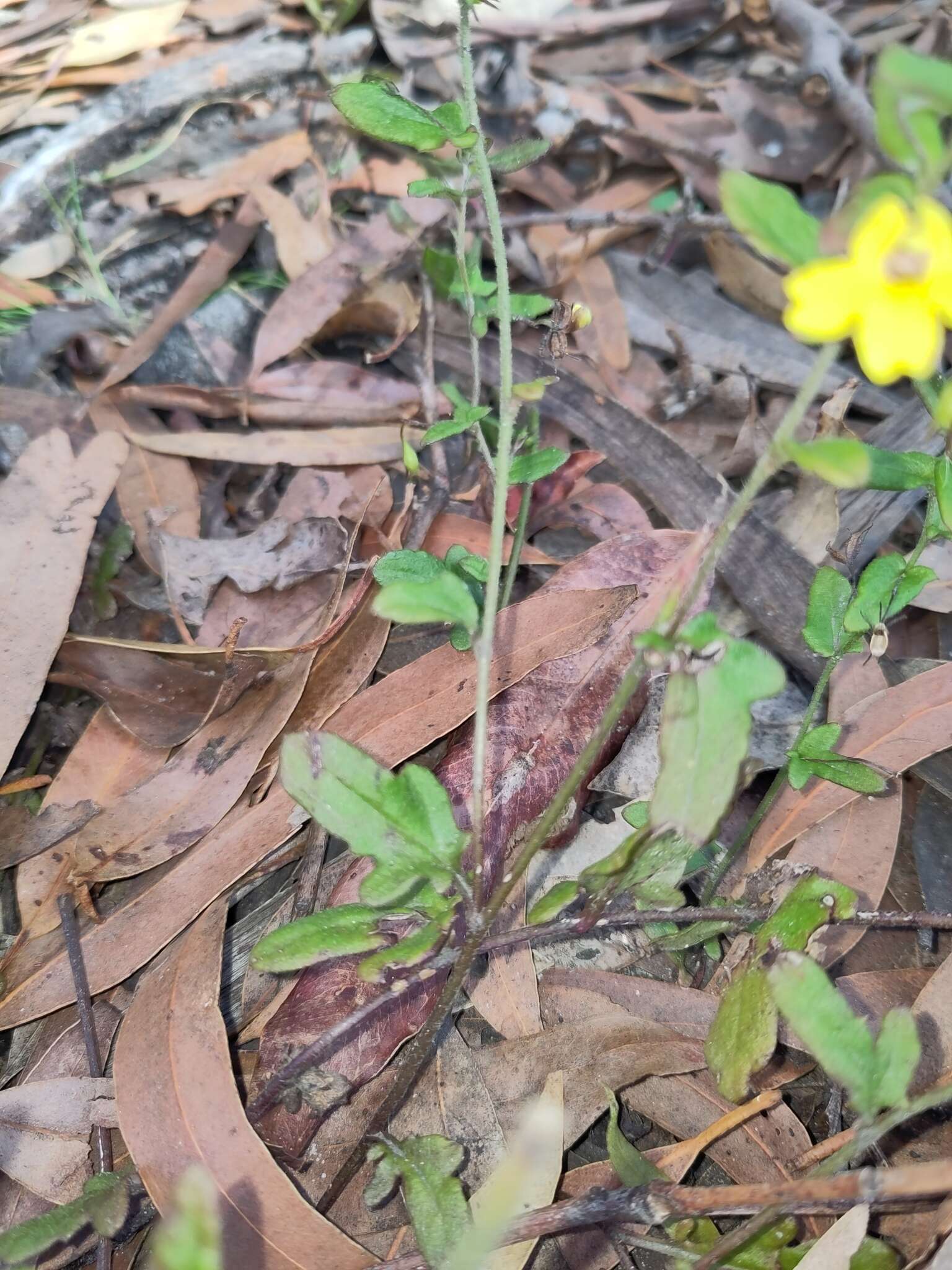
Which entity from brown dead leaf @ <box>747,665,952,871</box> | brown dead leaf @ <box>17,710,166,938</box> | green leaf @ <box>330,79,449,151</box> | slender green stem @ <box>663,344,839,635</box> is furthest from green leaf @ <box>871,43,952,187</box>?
brown dead leaf @ <box>17,710,166,938</box>

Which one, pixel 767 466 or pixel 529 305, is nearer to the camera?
pixel 767 466

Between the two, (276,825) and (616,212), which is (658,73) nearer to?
(616,212)

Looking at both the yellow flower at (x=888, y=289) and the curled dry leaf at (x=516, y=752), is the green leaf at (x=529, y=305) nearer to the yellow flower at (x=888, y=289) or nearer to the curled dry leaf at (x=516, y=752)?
the curled dry leaf at (x=516, y=752)

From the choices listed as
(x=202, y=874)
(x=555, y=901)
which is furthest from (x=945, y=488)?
(x=202, y=874)

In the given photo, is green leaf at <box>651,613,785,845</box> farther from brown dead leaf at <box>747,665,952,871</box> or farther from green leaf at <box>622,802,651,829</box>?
brown dead leaf at <box>747,665,952,871</box>

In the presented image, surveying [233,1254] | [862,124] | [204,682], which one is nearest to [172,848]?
[204,682]

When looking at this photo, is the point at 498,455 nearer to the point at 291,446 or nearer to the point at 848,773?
the point at 848,773

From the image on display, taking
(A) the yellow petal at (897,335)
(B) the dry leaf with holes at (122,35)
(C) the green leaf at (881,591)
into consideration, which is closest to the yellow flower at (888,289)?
(A) the yellow petal at (897,335)
